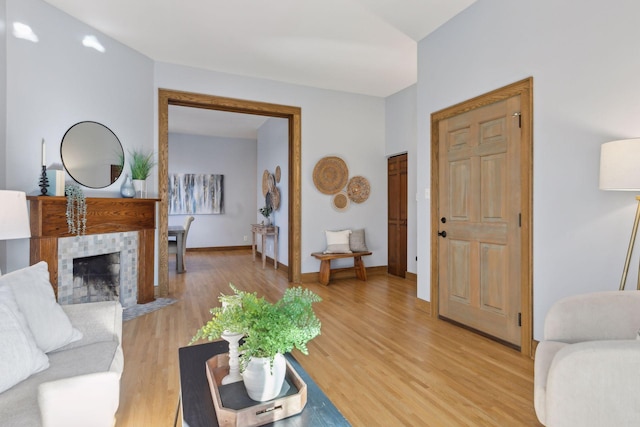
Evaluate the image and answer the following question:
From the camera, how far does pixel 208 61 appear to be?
426 centimetres

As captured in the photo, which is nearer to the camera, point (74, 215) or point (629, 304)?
point (629, 304)

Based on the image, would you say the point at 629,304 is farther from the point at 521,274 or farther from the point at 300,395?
the point at 300,395

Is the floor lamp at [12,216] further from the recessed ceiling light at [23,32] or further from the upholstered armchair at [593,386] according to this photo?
the upholstered armchair at [593,386]

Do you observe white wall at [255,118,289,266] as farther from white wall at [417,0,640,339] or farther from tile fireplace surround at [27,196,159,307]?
white wall at [417,0,640,339]

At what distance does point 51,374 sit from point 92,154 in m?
2.78

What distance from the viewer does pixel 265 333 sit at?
1.10 meters

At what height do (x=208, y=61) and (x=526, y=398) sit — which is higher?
(x=208, y=61)

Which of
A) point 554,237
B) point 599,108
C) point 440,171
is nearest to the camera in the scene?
point 599,108

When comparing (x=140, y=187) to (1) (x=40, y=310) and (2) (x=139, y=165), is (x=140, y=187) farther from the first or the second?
(1) (x=40, y=310)

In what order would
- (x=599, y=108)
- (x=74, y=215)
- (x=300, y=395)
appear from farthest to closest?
1. (x=74, y=215)
2. (x=599, y=108)
3. (x=300, y=395)

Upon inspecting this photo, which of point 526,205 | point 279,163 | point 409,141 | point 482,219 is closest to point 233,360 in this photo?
point 526,205

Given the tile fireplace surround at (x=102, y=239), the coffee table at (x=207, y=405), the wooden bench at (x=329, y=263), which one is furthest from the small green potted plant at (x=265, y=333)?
the wooden bench at (x=329, y=263)

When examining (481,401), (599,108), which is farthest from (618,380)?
(599,108)

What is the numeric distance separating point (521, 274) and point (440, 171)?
4.17ft
